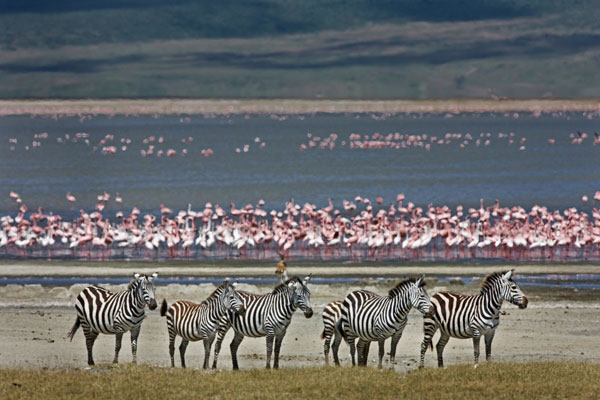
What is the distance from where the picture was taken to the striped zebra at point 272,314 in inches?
650

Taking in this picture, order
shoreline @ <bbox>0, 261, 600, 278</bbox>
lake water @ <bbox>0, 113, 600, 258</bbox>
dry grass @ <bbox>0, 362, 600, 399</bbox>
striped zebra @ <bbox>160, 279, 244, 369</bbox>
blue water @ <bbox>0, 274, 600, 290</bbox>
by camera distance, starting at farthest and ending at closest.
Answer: lake water @ <bbox>0, 113, 600, 258</bbox>
shoreline @ <bbox>0, 261, 600, 278</bbox>
blue water @ <bbox>0, 274, 600, 290</bbox>
striped zebra @ <bbox>160, 279, 244, 369</bbox>
dry grass @ <bbox>0, 362, 600, 399</bbox>

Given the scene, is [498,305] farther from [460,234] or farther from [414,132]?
[414,132]

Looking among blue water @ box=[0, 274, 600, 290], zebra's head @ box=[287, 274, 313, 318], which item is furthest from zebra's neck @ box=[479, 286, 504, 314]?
blue water @ box=[0, 274, 600, 290]

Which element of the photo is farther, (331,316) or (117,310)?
(331,316)

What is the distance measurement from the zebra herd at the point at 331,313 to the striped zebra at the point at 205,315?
0.01 meters

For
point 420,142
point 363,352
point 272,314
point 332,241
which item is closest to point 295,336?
point 363,352

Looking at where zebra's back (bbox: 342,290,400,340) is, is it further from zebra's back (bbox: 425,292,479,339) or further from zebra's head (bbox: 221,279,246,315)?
zebra's head (bbox: 221,279,246,315)

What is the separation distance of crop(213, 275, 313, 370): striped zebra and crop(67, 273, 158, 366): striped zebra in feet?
3.81

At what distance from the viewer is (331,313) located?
57.3ft

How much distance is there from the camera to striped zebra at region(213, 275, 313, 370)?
16.5 m

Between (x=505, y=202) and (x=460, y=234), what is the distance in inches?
740

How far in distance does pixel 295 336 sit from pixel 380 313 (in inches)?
193

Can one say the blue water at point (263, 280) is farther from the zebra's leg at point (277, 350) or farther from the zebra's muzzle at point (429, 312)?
the zebra's muzzle at point (429, 312)

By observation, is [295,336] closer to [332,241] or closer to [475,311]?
[475,311]
